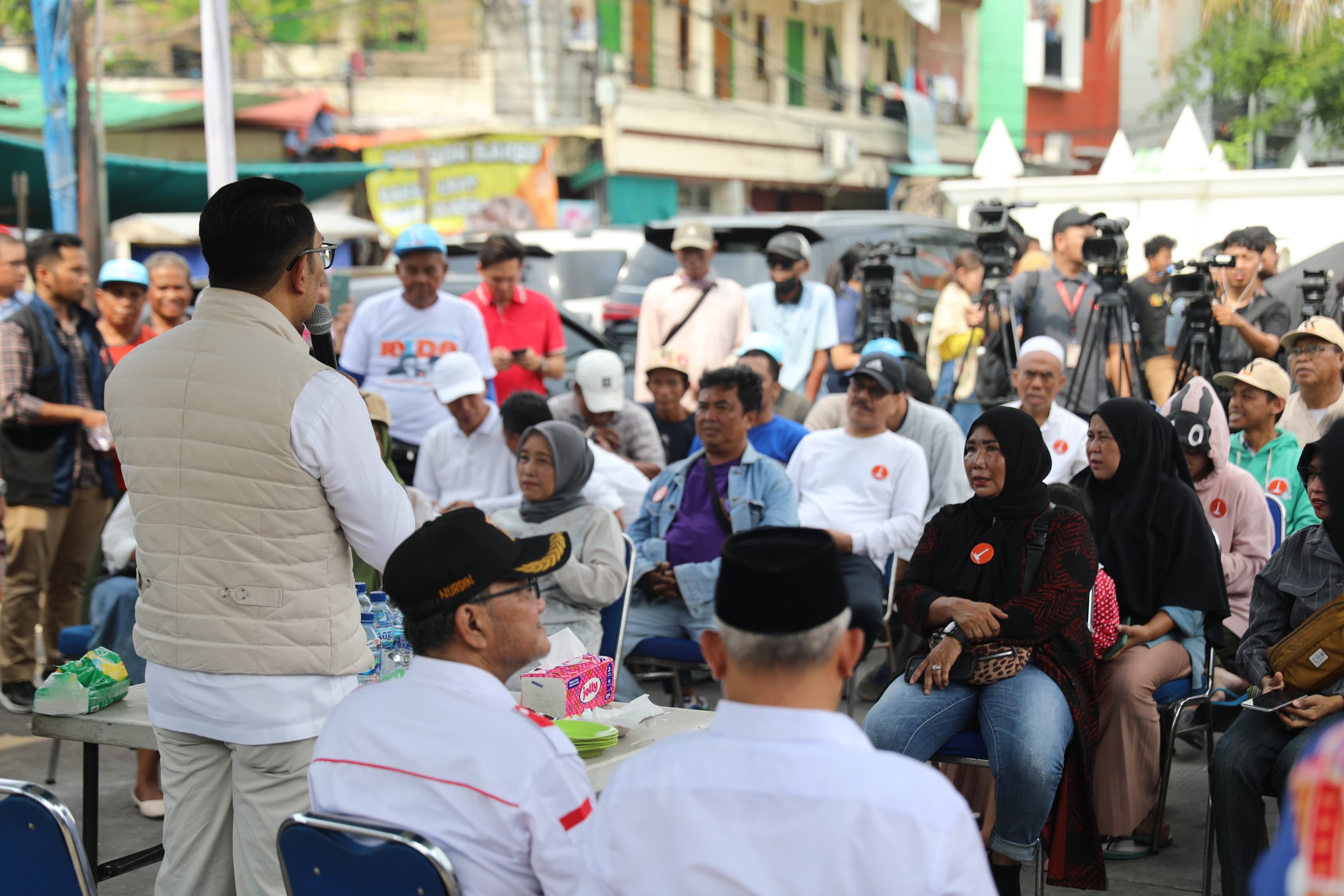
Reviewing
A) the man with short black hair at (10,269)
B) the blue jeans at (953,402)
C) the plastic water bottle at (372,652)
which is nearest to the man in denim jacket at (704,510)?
the plastic water bottle at (372,652)

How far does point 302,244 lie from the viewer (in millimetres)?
2633

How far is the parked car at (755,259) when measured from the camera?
9.84 metres

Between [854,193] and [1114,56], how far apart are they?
7.29 meters

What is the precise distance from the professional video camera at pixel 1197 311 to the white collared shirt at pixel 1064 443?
1.19 m

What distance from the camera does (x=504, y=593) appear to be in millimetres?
2381

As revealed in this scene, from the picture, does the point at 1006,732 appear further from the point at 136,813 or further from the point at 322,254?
the point at 136,813

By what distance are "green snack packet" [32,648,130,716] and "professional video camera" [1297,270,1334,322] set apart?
6.02 meters

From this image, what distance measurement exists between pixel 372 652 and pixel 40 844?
1.00 metres

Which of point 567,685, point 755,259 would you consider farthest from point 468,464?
point 755,259

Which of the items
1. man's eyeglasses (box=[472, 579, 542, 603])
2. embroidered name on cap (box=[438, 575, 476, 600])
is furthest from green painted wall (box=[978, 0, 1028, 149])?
embroidered name on cap (box=[438, 575, 476, 600])

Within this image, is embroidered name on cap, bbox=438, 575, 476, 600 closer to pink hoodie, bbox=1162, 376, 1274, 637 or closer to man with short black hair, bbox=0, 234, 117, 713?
pink hoodie, bbox=1162, 376, 1274, 637

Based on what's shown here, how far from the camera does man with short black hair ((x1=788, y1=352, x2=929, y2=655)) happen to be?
5.15 metres

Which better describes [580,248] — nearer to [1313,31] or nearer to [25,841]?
[1313,31]

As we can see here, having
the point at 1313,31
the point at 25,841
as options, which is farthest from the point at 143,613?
the point at 1313,31
